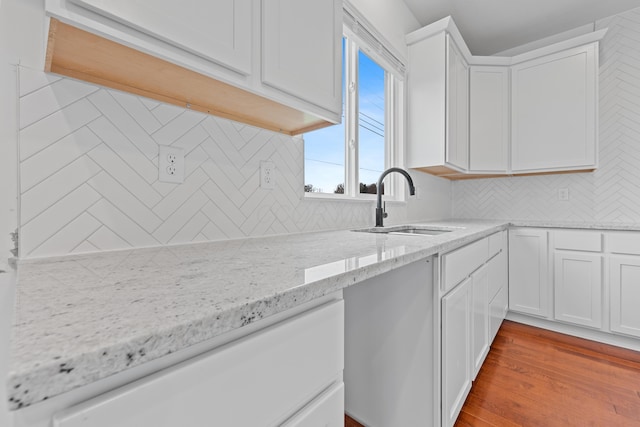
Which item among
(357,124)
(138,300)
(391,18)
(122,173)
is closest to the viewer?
(138,300)

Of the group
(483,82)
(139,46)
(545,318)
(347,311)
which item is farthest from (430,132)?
(139,46)

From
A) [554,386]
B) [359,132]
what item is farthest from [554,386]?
[359,132]

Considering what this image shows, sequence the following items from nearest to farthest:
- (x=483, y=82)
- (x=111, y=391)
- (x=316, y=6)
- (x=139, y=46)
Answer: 1. (x=111, y=391)
2. (x=139, y=46)
3. (x=316, y=6)
4. (x=483, y=82)

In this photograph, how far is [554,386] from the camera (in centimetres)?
163

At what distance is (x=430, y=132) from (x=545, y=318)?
70.6 inches

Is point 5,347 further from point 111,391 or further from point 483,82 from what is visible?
point 483,82

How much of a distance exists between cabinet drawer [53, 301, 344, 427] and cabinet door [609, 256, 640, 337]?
99.2 inches

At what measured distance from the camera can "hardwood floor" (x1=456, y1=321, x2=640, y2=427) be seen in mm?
1394

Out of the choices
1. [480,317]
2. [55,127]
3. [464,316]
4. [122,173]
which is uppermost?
[55,127]

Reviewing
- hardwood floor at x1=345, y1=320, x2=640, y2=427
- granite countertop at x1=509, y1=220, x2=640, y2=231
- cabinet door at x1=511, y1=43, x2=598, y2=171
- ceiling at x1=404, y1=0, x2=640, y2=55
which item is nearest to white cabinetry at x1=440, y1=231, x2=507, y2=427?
hardwood floor at x1=345, y1=320, x2=640, y2=427

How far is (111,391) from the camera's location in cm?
32

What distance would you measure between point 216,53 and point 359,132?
4.33ft

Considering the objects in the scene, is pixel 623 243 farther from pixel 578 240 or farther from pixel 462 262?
pixel 462 262

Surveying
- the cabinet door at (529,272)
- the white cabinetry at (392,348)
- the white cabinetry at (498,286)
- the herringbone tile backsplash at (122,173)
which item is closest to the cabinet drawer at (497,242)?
the white cabinetry at (498,286)
